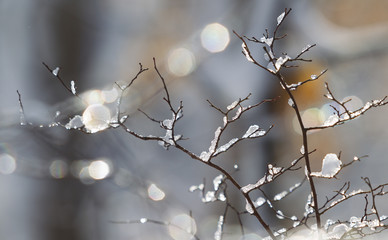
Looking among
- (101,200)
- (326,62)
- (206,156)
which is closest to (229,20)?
(326,62)

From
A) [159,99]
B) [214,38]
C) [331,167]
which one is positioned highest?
[214,38]

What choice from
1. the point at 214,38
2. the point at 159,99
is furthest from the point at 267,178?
the point at 214,38

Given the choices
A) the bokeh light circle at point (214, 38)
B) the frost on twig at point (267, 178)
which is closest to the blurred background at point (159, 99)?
the bokeh light circle at point (214, 38)

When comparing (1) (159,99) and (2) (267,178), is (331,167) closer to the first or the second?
(2) (267,178)

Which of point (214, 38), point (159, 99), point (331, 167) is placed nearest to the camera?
point (331, 167)

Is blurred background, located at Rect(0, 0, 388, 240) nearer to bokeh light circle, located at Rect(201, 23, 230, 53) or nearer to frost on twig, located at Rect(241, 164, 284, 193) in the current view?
bokeh light circle, located at Rect(201, 23, 230, 53)

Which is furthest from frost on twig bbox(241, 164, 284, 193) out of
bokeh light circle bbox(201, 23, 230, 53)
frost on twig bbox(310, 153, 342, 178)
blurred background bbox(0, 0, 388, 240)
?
bokeh light circle bbox(201, 23, 230, 53)

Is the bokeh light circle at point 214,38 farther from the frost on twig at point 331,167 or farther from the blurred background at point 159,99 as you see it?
the frost on twig at point 331,167

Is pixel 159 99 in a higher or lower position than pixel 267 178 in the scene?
higher

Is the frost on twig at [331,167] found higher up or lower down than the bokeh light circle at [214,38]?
lower down
